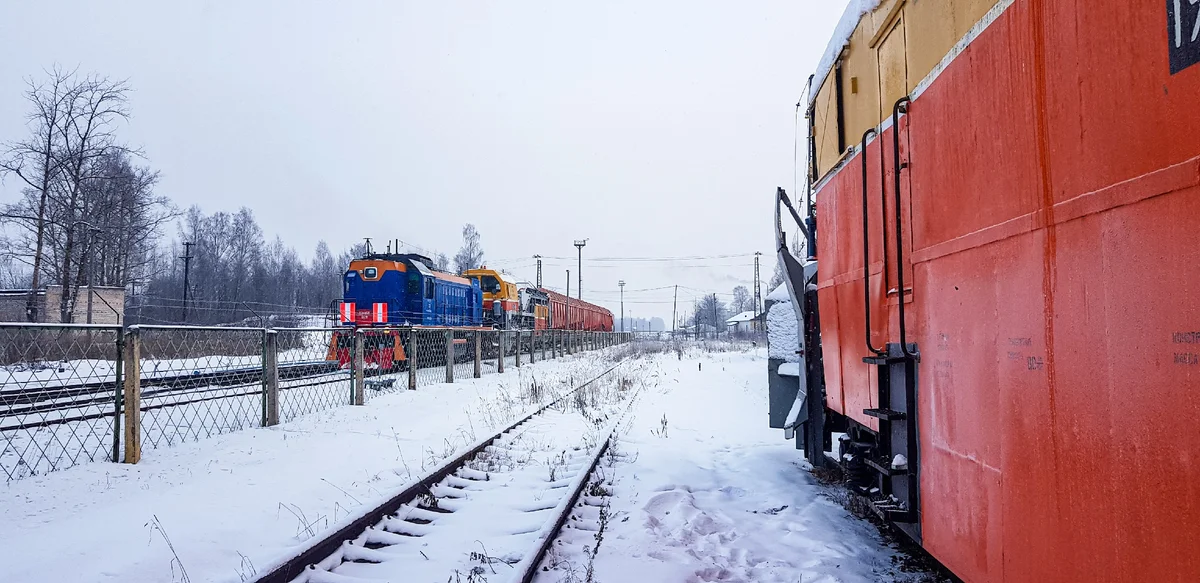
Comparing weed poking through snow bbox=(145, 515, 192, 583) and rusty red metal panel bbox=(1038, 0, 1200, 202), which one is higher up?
rusty red metal panel bbox=(1038, 0, 1200, 202)

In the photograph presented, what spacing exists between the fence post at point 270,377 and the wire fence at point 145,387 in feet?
0.04

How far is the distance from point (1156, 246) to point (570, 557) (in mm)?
3188

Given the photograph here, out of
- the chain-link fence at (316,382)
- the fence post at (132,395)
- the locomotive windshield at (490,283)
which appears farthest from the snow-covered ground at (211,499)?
the locomotive windshield at (490,283)

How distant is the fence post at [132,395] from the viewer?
5645mm

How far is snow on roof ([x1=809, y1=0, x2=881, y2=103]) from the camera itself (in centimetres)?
372

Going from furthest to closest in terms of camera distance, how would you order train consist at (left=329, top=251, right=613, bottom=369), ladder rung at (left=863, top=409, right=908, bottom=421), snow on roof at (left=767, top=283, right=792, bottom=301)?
train consist at (left=329, top=251, right=613, bottom=369) → snow on roof at (left=767, top=283, right=792, bottom=301) → ladder rung at (left=863, top=409, right=908, bottom=421)

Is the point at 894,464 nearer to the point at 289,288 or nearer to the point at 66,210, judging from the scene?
the point at 66,210

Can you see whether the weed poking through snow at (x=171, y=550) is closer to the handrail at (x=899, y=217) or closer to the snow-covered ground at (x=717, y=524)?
the snow-covered ground at (x=717, y=524)

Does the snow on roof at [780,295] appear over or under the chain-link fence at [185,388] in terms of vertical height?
over

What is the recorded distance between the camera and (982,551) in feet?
7.74

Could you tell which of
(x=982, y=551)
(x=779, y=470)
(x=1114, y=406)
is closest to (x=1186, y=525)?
(x=1114, y=406)

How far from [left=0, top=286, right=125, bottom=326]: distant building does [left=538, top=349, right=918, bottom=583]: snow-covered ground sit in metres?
23.0

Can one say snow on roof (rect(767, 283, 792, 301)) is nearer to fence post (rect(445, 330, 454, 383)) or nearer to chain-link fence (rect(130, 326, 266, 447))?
chain-link fence (rect(130, 326, 266, 447))

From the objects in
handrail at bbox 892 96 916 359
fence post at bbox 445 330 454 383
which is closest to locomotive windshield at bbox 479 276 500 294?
fence post at bbox 445 330 454 383
